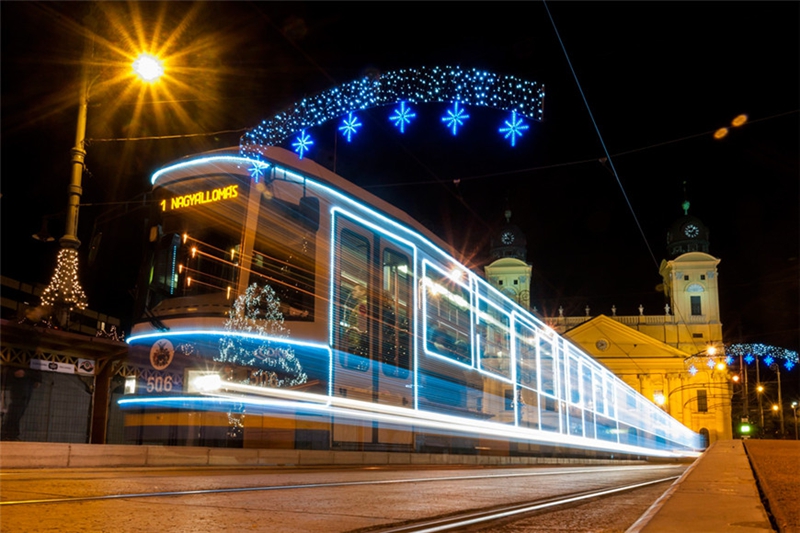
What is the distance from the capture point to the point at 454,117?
1112 centimetres

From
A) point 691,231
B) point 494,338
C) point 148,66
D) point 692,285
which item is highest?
point 691,231

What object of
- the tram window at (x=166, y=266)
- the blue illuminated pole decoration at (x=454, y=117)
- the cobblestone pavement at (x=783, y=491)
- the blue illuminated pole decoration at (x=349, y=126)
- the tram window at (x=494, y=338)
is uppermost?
the blue illuminated pole decoration at (x=349, y=126)

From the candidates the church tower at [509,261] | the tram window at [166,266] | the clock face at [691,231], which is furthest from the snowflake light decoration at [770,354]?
the tram window at [166,266]

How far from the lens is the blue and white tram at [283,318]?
364 inches

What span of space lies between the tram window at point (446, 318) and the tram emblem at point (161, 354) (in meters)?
3.50

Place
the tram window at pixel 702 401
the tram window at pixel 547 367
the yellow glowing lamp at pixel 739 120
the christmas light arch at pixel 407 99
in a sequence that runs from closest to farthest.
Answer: the christmas light arch at pixel 407 99 → the yellow glowing lamp at pixel 739 120 → the tram window at pixel 547 367 → the tram window at pixel 702 401

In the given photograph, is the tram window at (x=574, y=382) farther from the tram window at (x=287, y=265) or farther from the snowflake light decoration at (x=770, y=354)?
the snowflake light decoration at (x=770, y=354)

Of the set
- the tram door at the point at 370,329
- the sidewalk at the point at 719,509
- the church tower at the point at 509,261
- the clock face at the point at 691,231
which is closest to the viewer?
the sidewalk at the point at 719,509

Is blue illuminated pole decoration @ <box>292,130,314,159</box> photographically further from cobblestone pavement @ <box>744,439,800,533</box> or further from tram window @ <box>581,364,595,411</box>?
tram window @ <box>581,364,595,411</box>

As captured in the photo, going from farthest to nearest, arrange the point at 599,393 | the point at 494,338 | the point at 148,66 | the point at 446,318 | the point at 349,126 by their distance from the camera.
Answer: the point at 599,393, the point at 494,338, the point at 349,126, the point at 446,318, the point at 148,66

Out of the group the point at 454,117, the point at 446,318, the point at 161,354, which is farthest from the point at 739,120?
the point at 161,354

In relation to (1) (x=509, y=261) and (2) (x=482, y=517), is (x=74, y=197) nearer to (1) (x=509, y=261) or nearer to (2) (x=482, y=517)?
(2) (x=482, y=517)

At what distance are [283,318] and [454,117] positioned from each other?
162 inches

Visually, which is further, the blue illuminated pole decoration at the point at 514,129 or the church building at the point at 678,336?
the church building at the point at 678,336
